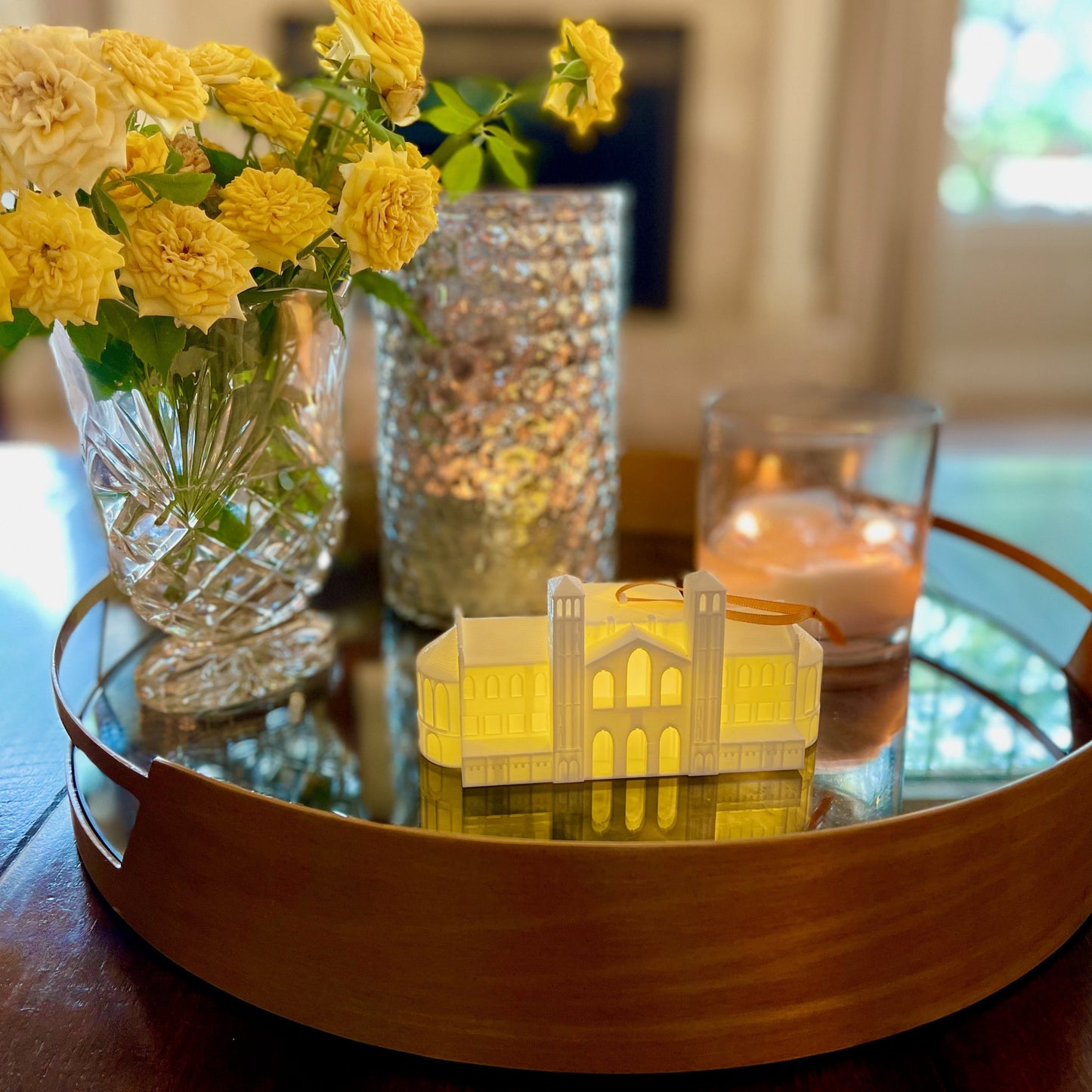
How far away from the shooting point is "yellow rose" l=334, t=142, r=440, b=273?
574 millimetres

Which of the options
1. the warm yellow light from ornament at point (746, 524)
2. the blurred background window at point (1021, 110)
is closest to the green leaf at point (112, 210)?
the warm yellow light from ornament at point (746, 524)

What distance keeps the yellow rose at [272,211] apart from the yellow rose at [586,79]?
7.3 inches

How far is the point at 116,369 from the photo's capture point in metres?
0.62

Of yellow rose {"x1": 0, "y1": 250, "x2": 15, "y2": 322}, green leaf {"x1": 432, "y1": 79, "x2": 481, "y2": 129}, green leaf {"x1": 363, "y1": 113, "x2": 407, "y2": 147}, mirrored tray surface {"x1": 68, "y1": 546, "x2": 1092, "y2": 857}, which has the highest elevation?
green leaf {"x1": 432, "y1": 79, "x2": 481, "y2": 129}

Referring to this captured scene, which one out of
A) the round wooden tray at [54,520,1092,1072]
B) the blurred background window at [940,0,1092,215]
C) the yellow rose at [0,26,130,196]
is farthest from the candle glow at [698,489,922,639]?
the blurred background window at [940,0,1092,215]

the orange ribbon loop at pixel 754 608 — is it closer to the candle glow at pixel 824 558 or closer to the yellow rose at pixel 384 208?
the candle glow at pixel 824 558

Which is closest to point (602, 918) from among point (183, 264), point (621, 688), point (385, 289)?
point (621, 688)

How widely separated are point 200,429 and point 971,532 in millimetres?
636

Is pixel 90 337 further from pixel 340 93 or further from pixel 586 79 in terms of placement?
pixel 586 79

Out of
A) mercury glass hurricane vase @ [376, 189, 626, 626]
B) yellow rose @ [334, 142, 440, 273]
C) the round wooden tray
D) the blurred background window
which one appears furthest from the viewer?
the blurred background window

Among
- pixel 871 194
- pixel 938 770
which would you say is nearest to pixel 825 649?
pixel 938 770

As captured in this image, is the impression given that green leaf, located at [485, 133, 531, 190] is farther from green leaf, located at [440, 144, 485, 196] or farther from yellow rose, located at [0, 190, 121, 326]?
yellow rose, located at [0, 190, 121, 326]

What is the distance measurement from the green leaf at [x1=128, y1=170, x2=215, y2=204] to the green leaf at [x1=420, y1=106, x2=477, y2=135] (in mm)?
203

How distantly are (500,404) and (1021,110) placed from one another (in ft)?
12.3
